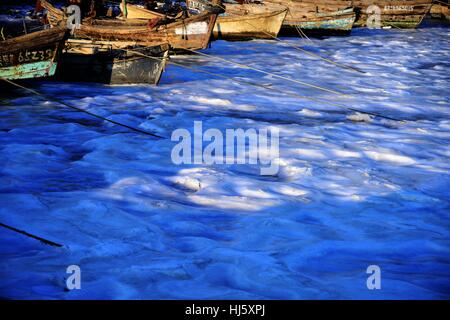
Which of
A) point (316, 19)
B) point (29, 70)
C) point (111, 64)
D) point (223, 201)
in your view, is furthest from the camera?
point (316, 19)

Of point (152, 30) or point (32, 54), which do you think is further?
point (152, 30)

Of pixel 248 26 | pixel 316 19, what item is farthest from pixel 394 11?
pixel 248 26

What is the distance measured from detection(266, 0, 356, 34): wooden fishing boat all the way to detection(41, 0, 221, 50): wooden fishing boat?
7378 millimetres

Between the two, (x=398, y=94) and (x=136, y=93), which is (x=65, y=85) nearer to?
(x=136, y=93)

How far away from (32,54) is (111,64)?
1.94 meters

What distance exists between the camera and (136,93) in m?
10.8

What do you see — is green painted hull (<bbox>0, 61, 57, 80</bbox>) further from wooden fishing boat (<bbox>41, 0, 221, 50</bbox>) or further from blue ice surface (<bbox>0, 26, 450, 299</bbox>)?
wooden fishing boat (<bbox>41, 0, 221, 50</bbox>)

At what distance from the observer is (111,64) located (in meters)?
11.0

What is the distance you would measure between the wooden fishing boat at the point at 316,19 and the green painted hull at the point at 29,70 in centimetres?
1310

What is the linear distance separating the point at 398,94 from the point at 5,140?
9.01 meters

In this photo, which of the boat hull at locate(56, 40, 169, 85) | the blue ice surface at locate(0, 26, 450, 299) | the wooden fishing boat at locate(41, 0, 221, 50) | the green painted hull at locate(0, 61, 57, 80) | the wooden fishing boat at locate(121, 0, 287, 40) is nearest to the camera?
the blue ice surface at locate(0, 26, 450, 299)

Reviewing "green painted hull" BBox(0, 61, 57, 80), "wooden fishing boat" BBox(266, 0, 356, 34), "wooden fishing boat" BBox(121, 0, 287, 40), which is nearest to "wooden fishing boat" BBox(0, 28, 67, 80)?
"green painted hull" BBox(0, 61, 57, 80)

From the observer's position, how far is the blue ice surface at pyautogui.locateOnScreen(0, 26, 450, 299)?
3982 mm

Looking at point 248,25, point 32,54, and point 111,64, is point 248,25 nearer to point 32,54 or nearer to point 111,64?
point 111,64
